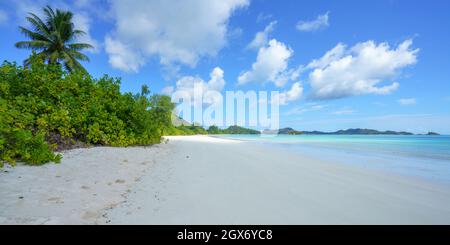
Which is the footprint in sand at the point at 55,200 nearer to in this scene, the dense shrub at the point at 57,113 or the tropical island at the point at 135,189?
the tropical island at the point at 135,189

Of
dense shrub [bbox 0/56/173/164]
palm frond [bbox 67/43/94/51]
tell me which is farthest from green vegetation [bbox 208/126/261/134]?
dense shrub [bbox 0/56/173/164]

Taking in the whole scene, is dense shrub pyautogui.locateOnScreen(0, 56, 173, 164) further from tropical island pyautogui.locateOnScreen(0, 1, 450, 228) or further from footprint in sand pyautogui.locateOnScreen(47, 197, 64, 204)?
footprint in sand pyautogui.locateOnScreen(47, 197, 64, 204)

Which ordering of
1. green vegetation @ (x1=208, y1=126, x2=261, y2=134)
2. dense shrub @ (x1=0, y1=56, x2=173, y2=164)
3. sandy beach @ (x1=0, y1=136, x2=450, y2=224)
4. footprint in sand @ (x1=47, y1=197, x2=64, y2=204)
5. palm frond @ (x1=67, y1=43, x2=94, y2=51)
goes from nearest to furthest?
1. sandy beach @ (x1=0, y1=136, x2=450, y2=224)
2. footprint in sand @ (x1=47, y1=197, x2=64, y2=204)
3. dense shrub @ (x1=0, y1=56, x2=173, y2=164)
4. palm frond @ (x1=67, y1=43, x2=94, y2=51)
5. green vegetation @ (x1=208, y1=126, x2=261, y2=134)

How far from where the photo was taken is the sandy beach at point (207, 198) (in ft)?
8.46

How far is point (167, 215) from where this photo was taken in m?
2.63

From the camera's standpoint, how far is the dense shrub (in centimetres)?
470

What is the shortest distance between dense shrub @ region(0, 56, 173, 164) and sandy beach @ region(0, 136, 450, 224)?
0.70 meters

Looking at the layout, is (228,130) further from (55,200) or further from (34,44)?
(55,200)

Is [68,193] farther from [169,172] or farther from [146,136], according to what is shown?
[146,136]

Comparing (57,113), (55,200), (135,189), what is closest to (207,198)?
(135,189)

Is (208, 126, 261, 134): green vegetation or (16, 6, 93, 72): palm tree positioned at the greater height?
(16, 6, 93, 72): palm tree

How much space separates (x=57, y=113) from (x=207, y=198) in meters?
6.42
